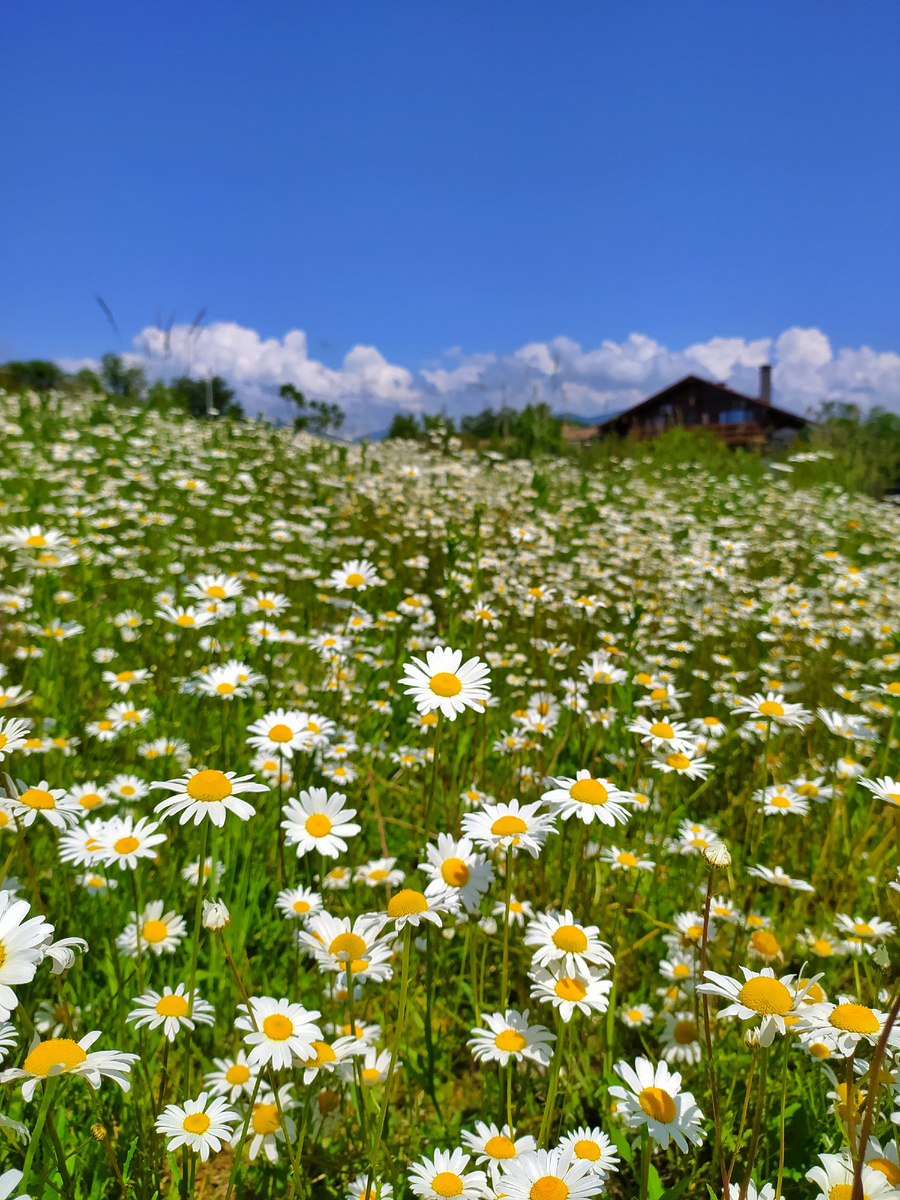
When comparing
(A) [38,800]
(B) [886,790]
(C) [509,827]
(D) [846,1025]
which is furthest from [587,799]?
(A) [38,800]

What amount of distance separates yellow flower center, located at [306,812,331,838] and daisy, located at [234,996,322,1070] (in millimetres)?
288

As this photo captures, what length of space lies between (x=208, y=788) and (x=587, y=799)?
0.65 metres

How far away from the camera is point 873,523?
729 centimetres

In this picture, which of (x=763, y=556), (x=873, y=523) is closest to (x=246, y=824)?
(x=763, y=556)

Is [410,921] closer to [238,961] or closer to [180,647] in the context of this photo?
[238,961]

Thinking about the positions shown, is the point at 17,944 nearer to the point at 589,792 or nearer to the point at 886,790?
the point at 589,792

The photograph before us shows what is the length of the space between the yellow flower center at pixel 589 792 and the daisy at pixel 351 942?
1.30 ft

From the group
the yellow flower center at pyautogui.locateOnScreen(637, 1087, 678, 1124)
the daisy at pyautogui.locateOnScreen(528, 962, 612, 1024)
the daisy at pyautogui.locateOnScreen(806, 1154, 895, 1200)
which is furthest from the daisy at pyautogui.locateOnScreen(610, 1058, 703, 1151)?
the daisy at pyautogui.locateOnScreen(806, 1154, 895, 1200)

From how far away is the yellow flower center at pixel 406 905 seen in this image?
103 centimetres

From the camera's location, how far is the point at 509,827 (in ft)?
3.90

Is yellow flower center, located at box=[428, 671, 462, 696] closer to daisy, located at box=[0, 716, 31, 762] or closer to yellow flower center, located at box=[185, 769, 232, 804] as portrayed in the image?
yellow flower center, located at box=[185, 769, 232, 804]

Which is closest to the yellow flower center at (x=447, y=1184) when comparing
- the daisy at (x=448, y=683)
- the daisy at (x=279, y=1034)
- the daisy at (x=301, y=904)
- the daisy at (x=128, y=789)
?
the daisy at (x=279, y=1034)

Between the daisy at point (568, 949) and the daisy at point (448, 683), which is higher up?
the daisy at point (448, 683)

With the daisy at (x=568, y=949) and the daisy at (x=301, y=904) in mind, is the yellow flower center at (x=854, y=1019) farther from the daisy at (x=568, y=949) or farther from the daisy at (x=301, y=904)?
the daisy at (x=301, y=904)
